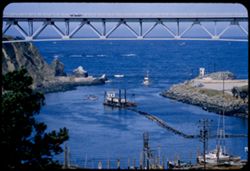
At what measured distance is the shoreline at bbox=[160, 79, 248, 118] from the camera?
1133 centimetres

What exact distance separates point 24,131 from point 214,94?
12.0 m

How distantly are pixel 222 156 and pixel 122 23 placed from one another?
7.05ft

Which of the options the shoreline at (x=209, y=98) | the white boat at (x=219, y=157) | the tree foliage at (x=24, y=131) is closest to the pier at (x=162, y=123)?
the white boat at (x=219, y=157)

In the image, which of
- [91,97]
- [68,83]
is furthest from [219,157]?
[68,83]

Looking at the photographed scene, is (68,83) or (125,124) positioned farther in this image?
(68,83)

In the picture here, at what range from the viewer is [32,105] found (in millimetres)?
1740

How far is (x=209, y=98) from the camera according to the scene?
12.9 metres

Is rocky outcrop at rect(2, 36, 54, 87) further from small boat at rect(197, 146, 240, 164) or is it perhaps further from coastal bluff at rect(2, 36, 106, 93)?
small boat at rect(197, 146, 240, 164)

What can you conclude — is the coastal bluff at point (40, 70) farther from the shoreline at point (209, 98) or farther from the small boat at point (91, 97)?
the shoreline at point (209, 98)

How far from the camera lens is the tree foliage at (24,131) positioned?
1.14 meters

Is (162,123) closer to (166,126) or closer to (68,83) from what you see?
(166,126)

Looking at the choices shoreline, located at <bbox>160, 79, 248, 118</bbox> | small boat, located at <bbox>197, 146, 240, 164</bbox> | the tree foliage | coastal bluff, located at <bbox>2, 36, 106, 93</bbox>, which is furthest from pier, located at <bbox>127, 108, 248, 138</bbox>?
the tree foliage

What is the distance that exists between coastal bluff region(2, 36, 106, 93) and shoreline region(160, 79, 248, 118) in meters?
3.37

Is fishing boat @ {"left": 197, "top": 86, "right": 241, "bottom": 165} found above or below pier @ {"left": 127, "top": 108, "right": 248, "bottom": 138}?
below
